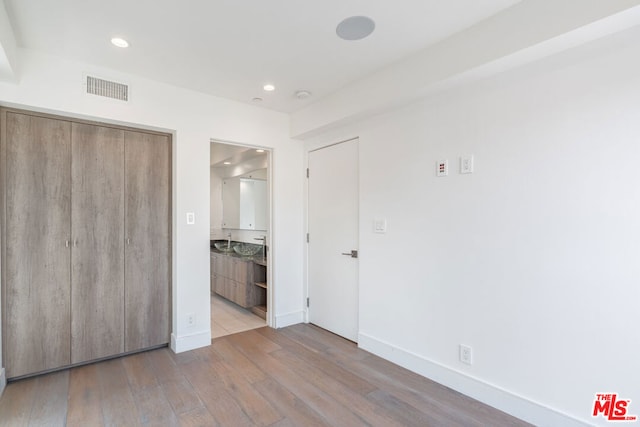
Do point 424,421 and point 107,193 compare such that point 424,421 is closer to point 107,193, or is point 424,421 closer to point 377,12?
point 377,12

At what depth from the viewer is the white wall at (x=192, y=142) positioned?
8.03ft

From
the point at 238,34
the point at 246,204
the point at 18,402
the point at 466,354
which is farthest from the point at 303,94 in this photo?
the point at 18,402

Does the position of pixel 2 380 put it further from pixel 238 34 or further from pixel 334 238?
pixel 238 34

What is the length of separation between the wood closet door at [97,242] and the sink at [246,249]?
2018mm

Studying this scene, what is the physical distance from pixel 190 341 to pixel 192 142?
1950 mm

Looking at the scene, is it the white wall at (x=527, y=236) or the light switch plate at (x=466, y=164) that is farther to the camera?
the light switch plate at (x=466, y=164)

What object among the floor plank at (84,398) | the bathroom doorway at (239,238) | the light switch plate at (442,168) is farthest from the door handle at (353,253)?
the floor plank at (84,398)

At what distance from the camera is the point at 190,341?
10.1ft

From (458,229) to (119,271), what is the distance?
294 cm

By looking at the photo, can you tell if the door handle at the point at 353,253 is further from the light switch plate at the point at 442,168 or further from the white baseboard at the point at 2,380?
the white baseboard at the point at 2,380

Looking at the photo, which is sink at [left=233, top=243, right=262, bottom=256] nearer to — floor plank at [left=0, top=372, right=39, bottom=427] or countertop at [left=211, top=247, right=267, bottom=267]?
countertop at [left=211, top=247, right=267, bottom=267]

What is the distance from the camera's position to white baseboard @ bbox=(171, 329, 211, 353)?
118 inches

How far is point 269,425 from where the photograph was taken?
1.96 meters

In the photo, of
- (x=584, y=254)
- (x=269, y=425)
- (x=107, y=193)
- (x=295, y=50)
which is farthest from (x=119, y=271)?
(x=584, y=254)
